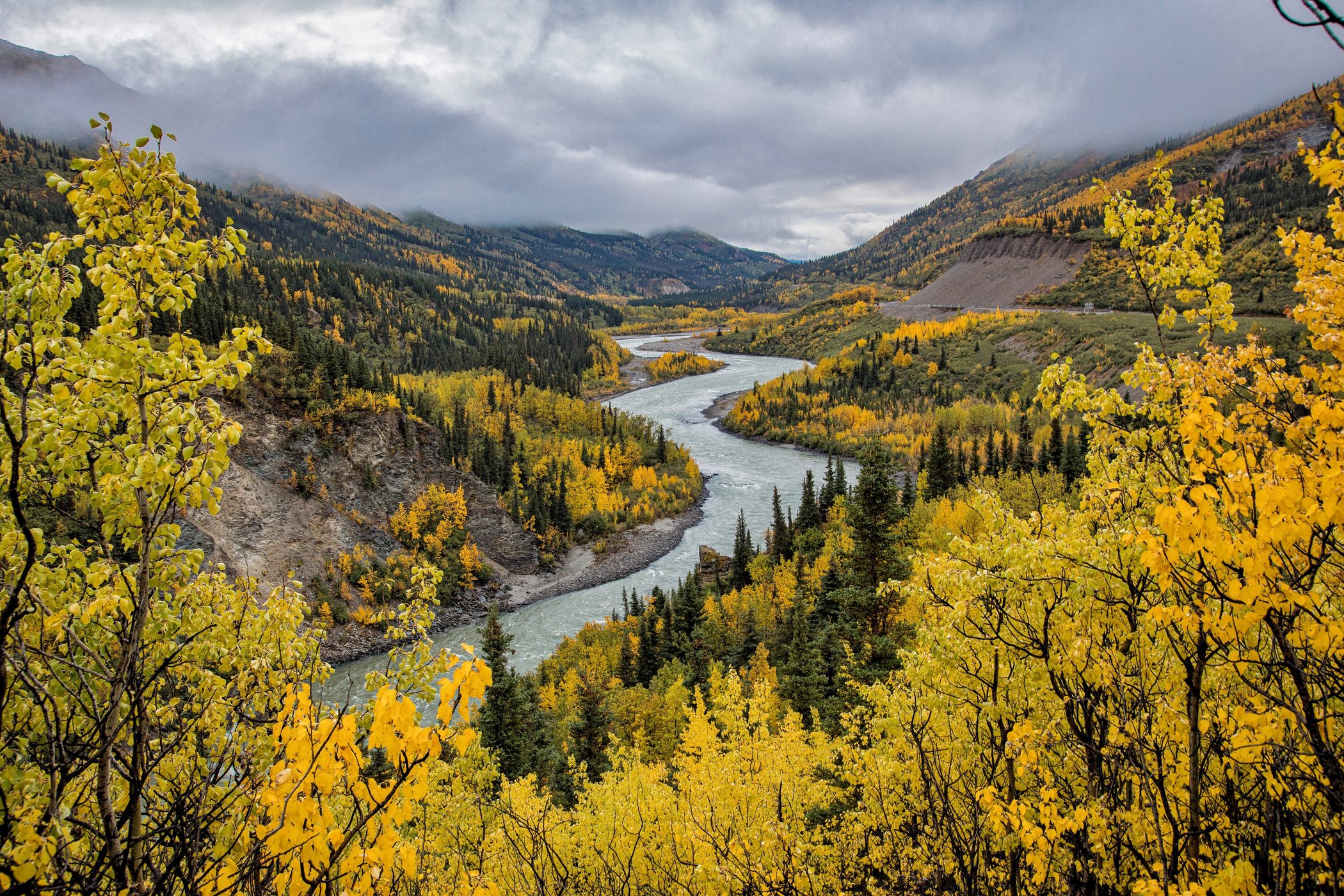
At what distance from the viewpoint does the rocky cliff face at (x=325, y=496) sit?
4603cm

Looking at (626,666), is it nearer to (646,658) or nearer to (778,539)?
(646,658)

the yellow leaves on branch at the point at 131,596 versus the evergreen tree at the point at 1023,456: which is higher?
the yellow leaves on branch at the point at 131,596

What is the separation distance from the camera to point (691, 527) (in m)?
72.0

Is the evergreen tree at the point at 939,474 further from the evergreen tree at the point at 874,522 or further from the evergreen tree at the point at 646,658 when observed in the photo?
the evergreen tree at the point at 874,522

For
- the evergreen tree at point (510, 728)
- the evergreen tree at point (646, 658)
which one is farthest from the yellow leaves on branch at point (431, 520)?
the evergreen tree at point (510, 728)

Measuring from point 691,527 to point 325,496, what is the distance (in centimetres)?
3778

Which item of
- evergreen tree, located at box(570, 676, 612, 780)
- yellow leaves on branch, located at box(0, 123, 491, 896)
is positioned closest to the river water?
yellow leaves on branch, located at box(0, 123, 491, 896)

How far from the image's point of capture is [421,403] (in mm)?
73812

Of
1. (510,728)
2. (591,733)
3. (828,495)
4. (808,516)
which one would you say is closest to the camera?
(510,728)

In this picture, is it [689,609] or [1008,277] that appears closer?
[689,609]

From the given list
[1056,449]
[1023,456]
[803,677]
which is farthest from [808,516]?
[803,677]

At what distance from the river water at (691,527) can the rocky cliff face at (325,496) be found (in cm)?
892

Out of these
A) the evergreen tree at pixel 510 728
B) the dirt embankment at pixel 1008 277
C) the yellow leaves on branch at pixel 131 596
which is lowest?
the evergreen tree at pixel 510 728

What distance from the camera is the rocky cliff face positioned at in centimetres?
4603
